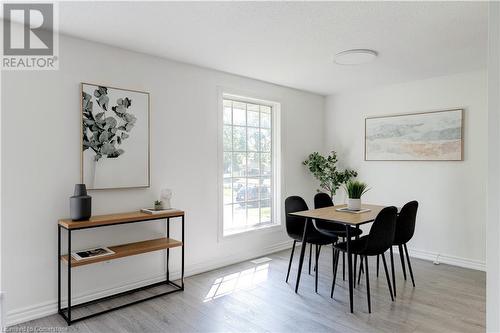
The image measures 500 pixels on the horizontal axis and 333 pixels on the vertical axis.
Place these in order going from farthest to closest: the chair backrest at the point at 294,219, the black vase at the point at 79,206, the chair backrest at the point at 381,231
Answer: the chair backrest at the point at 294,219 < the chair backrest at the point at 381,231 < the black vase at the point at 79,206

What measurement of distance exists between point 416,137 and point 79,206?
425cm

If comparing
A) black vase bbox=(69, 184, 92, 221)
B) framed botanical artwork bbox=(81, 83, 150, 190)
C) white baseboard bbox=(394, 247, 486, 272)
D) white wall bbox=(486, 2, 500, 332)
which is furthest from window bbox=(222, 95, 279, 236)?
white wall bbox=(486, 2, 500, 332)

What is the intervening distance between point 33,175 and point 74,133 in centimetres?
49

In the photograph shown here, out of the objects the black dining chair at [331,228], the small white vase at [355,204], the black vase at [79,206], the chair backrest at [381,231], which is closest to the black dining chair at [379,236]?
the chair backrest at [381,231]

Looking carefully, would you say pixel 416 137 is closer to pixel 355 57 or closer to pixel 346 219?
pixel 355 57

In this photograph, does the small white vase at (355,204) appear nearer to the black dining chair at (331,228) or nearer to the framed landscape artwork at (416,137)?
the black dining chair at (331,228)

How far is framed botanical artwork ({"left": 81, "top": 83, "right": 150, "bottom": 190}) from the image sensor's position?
9.90 ft

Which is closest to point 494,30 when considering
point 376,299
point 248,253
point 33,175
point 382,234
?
point 382,234

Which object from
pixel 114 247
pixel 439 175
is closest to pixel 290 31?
pixel 114 247

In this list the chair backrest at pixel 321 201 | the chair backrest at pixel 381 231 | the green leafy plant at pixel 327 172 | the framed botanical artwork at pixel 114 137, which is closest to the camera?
the chair backrest at pixel 381 231

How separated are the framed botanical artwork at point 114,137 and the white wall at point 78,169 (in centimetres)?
8

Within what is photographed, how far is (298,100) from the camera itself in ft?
17.2

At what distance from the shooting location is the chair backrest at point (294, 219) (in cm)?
374

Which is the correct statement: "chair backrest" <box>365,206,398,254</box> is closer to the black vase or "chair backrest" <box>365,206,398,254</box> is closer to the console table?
the console table
